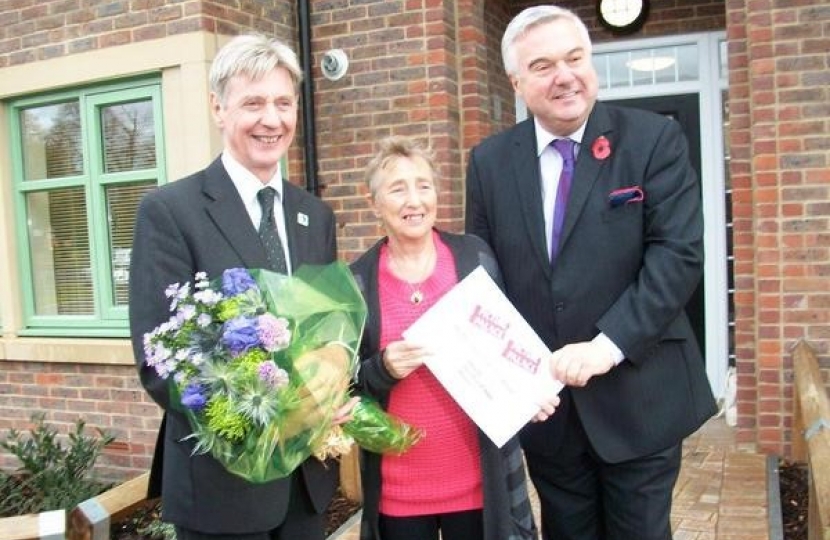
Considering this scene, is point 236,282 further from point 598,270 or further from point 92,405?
point 92,405

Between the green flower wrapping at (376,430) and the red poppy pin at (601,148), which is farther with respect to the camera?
the red poppy pin at (601,148)

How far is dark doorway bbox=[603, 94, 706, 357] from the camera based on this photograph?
6180 millimetres

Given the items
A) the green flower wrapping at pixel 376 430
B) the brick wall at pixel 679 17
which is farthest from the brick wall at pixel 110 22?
the green flower wrapping at pixel 376 430

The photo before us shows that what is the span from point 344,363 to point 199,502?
0.55 m

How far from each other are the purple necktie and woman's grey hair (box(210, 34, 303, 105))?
871 millimetres

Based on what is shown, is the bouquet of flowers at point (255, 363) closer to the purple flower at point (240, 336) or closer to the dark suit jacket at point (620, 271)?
the purple flower at point (240, 336)

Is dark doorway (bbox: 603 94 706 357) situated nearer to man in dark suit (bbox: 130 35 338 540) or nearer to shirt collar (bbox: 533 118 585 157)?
shirt collar (bbox: 533 118 585 157)

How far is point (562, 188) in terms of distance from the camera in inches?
97.3

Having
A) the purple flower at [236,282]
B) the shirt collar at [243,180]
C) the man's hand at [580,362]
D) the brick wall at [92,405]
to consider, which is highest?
the shirt collar at [243,180]

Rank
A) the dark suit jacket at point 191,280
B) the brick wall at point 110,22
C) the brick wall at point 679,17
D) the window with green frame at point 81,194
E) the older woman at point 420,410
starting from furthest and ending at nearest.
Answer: the brick wall at point 679,17 → the window with green frame at point 81,194 → the brick wall at point 110,22 → the older woman at point 420,410 → the dark suit jacket at point 191,280

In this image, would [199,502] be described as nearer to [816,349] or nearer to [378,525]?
[378,525]

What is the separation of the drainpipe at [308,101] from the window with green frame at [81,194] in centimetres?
102

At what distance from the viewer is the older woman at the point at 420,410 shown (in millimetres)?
2441

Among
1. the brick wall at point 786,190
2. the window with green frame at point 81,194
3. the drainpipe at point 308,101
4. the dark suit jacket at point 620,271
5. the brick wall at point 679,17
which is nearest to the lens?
the dark suit jacket at point 620,271
